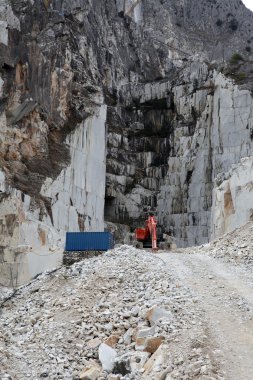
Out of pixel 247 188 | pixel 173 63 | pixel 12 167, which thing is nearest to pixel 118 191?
pixel 12 167

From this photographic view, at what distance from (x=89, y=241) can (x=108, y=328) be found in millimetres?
13431

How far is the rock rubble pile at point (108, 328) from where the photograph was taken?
12.2 metres

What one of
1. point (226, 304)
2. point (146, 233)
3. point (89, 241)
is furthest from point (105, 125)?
point (226, 304)

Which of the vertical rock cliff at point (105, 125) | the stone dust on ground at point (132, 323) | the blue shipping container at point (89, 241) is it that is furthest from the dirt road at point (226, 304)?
the vertical rock cliff at point (105, 125)

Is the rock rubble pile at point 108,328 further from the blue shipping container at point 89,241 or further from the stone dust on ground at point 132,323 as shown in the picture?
the blue shipping container at point 89,241

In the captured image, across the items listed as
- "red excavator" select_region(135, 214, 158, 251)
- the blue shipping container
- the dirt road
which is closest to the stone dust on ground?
the dirt road

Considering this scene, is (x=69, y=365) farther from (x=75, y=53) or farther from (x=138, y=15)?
(x=138, y=15)

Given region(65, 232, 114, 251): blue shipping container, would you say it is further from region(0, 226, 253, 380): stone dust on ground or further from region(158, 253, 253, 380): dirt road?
region(0, 226, 253, 380): stone dust on ground

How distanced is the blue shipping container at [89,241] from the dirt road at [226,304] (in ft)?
20.0

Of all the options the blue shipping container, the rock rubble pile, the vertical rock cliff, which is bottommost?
the rock rubble pile

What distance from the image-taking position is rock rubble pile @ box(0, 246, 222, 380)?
12164 millimetres

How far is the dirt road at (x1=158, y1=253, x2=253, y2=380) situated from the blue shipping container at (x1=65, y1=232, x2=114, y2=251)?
6.10 m

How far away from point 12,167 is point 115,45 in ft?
115

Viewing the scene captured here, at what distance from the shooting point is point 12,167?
148 feet
